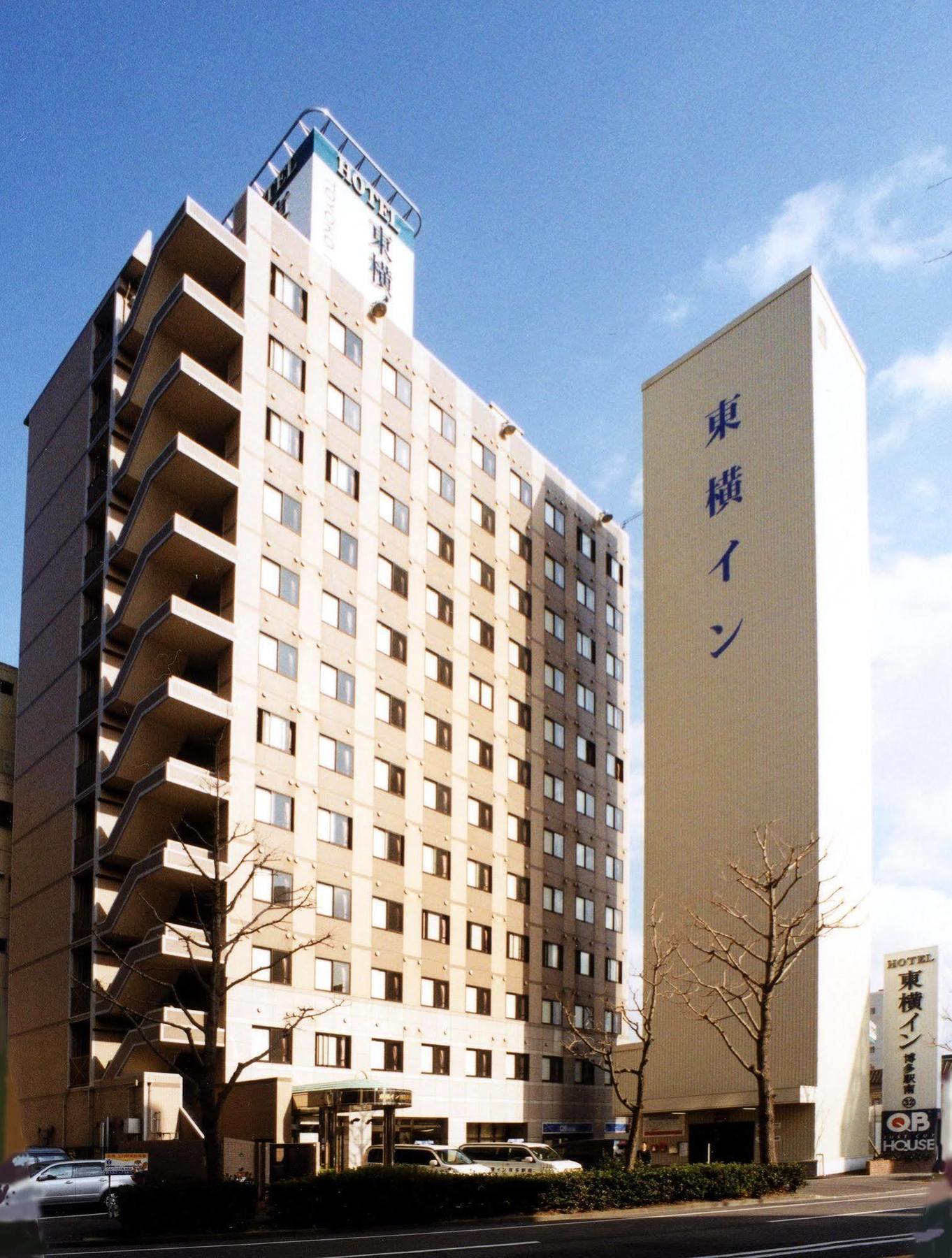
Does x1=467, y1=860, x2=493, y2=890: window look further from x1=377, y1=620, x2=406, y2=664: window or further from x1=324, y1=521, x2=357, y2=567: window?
x1=324, y1=521, x2=357, y2=567: window

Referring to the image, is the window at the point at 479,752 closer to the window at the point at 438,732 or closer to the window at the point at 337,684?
the window at the point at 438,732

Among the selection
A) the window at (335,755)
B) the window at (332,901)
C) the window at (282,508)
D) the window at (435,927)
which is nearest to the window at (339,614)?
the window at (282,508)

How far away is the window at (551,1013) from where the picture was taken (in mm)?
72312

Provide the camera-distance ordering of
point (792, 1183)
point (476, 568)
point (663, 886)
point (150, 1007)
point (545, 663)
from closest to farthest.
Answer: point (792, 1183)
point (150, 1007)
point (663, 886)
point (476, 568)
point (545, 663)

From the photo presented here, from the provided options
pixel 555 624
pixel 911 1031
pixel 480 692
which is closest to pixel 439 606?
pixel 480 692

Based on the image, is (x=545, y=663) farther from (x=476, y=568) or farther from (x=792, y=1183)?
(x=792, y=1183)

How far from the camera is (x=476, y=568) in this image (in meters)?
72.9

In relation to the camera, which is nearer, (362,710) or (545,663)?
(362,710)

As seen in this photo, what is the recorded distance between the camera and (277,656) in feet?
187

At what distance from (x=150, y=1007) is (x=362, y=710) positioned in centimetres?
1626

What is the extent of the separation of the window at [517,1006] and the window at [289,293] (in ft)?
116

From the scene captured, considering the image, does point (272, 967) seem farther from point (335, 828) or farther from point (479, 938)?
point (479, 938)

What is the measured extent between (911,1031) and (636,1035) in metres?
16.3

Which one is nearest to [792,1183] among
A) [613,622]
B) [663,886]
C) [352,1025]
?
[352,1025]
